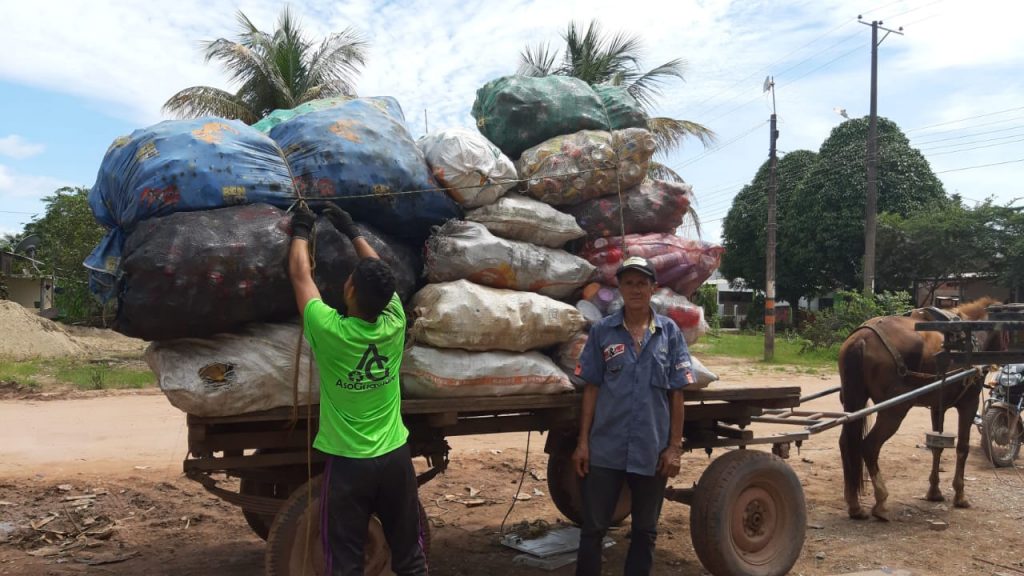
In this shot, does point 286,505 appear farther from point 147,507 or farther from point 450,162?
point 147,507

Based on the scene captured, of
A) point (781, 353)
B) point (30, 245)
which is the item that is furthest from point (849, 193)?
point (30, 245)

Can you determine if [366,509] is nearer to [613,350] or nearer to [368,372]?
[368,372]

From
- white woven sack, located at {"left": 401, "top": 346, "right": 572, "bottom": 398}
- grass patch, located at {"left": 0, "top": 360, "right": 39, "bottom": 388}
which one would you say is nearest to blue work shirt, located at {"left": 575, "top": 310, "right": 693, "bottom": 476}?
white woven sack, located at {"left": 401, "top": 346, "right": 572, "bottom": 398}

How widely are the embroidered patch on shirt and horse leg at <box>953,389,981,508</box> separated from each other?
4.11 meters

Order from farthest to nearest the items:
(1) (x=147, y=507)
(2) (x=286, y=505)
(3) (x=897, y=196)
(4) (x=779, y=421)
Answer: (3) (x=897, y=196), (1) (x=147, y=507), (4) (x=779, y=421), (2) (x=286, y=505)

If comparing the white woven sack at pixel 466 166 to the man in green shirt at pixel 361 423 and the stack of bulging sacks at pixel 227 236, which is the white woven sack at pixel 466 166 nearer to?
the stack of bulging sacks at pixel 227 236

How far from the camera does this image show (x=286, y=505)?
3.16 meters

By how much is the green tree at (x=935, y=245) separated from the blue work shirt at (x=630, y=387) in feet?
75.9

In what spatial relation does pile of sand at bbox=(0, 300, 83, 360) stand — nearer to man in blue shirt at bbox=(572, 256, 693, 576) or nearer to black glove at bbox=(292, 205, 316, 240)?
black glove at bbox=(292, 205, 316, 240)

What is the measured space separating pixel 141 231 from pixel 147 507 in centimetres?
316

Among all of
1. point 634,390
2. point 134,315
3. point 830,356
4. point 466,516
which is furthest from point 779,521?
point 830,356

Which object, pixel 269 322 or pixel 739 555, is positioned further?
pixel 739 555

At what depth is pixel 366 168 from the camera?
3.35 m

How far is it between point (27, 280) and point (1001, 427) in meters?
31.3
